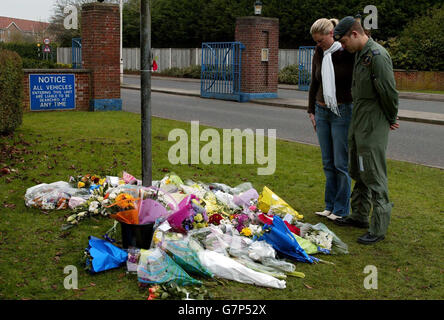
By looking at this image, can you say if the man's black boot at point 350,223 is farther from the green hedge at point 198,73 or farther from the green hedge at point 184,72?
the green hedge at point 184,72

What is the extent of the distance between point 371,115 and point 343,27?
35.1 inches

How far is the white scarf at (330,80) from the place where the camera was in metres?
5.74

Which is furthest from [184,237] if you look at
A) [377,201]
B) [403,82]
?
[403,82]

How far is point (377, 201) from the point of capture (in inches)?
207

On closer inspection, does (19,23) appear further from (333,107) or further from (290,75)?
(333,107)

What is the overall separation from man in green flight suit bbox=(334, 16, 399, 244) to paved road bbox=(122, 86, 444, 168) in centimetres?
471

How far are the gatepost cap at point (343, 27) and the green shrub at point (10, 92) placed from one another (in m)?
6.93

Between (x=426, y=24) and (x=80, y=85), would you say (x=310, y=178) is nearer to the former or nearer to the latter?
(x=80, y=85)

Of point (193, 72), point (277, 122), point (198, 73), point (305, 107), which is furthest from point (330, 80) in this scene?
point (193, 72)

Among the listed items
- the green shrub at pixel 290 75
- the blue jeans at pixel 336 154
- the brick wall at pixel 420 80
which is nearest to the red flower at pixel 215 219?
the blue jeans at pixel 336 154

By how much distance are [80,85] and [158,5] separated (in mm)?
34029

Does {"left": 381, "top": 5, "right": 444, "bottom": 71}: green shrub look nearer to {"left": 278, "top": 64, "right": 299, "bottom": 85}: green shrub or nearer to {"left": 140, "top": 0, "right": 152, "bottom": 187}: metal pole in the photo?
{"left": 278, "top": 64, "right": 299, "bottom": 85}: green shrub

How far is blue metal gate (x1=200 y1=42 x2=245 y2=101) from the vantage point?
72.0 feet

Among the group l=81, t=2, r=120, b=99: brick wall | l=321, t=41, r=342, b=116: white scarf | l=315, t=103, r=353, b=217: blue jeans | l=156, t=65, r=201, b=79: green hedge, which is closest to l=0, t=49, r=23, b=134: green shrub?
l=81, t=2, r=120, b=99: brick wall
